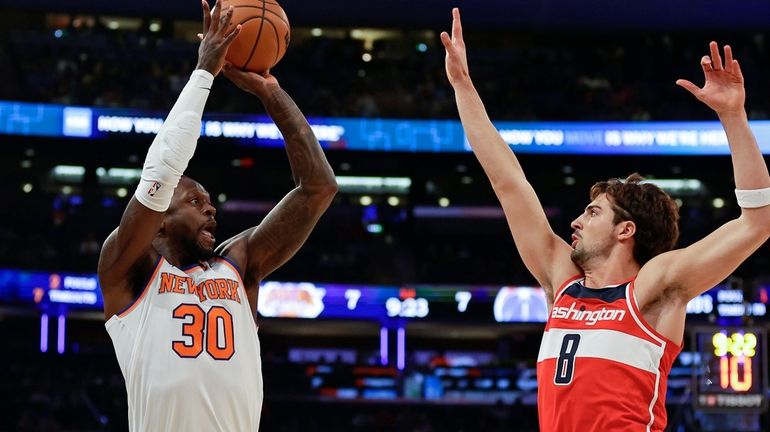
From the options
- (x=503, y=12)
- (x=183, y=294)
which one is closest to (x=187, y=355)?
(x=183, y=294)

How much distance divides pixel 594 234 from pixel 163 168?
1501 millimetres

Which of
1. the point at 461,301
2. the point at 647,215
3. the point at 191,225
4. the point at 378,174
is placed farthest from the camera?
the point at 378,174

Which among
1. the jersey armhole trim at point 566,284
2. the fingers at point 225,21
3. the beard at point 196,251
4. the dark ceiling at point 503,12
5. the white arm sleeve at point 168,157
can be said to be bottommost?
the jersey armhole trim at point 566,284

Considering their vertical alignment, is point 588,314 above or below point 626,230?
below

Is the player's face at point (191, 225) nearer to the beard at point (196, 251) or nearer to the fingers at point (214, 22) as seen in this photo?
the beard at point (196, 251)

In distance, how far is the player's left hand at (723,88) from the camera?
319 cm

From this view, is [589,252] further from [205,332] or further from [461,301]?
[461,301]

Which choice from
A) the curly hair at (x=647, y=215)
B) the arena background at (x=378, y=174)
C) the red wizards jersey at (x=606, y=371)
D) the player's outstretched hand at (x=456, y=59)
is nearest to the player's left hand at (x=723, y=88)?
the curly hair at (x=647, y=215)

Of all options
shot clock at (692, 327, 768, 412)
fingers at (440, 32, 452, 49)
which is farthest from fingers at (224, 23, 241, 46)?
shot clock at (692, 327, 768, 412)

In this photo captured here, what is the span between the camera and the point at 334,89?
21.5 m

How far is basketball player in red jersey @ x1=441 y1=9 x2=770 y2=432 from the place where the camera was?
10.2 ft

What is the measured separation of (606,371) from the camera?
316cm

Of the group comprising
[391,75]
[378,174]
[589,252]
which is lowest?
[589,252]

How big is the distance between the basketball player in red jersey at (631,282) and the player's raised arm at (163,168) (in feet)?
3.74
